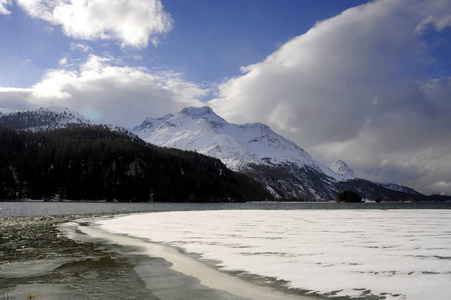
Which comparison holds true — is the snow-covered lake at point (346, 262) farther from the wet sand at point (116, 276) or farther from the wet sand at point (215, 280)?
the wet sand at point (116, 276)

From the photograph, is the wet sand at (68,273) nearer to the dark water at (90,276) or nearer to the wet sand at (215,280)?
the dark water at (90,276)

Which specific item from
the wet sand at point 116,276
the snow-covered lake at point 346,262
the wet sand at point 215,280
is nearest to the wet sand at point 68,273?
the wet sand at point 116,276

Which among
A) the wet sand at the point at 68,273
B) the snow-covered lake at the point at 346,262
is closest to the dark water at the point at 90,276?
the wet sand at the point at 68,273

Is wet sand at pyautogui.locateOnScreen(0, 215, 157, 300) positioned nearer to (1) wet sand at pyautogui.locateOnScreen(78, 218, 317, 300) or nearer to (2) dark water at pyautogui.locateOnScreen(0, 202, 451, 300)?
(2) dark water at pyautogui.locateOnScreen(0, 202, 451, 300)

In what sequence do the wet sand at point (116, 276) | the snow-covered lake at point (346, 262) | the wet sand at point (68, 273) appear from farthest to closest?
the wet sand at point (68, 273)
the wet sand at point (116, 276)
the snow-covered lake at point (346, 262)

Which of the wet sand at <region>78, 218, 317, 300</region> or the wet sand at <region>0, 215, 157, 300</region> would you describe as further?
the wet sand at <region>0, 215, 157, 300</region>

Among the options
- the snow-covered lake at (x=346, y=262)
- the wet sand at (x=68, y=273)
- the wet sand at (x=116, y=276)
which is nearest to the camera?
the snow-covered lake at (x=346, y=262)

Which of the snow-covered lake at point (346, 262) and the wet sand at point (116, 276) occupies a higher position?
the snow-covered lake at point (346, 262)

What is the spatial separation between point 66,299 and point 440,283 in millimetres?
11520

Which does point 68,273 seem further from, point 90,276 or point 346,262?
point 346,262

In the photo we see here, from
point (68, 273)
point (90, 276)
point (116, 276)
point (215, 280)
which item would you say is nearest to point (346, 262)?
point (215, 280)

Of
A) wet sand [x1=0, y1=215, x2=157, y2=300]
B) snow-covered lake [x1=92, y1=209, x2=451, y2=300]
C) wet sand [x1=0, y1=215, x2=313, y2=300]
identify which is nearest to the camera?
snow-covered lake [x1=92, y1=209, x2=451, y2=300]

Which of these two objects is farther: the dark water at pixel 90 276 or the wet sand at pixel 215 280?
the dark water at pixel 90 276

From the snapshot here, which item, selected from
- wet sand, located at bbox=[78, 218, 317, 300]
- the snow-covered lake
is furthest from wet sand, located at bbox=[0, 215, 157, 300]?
the snow-covered lake
